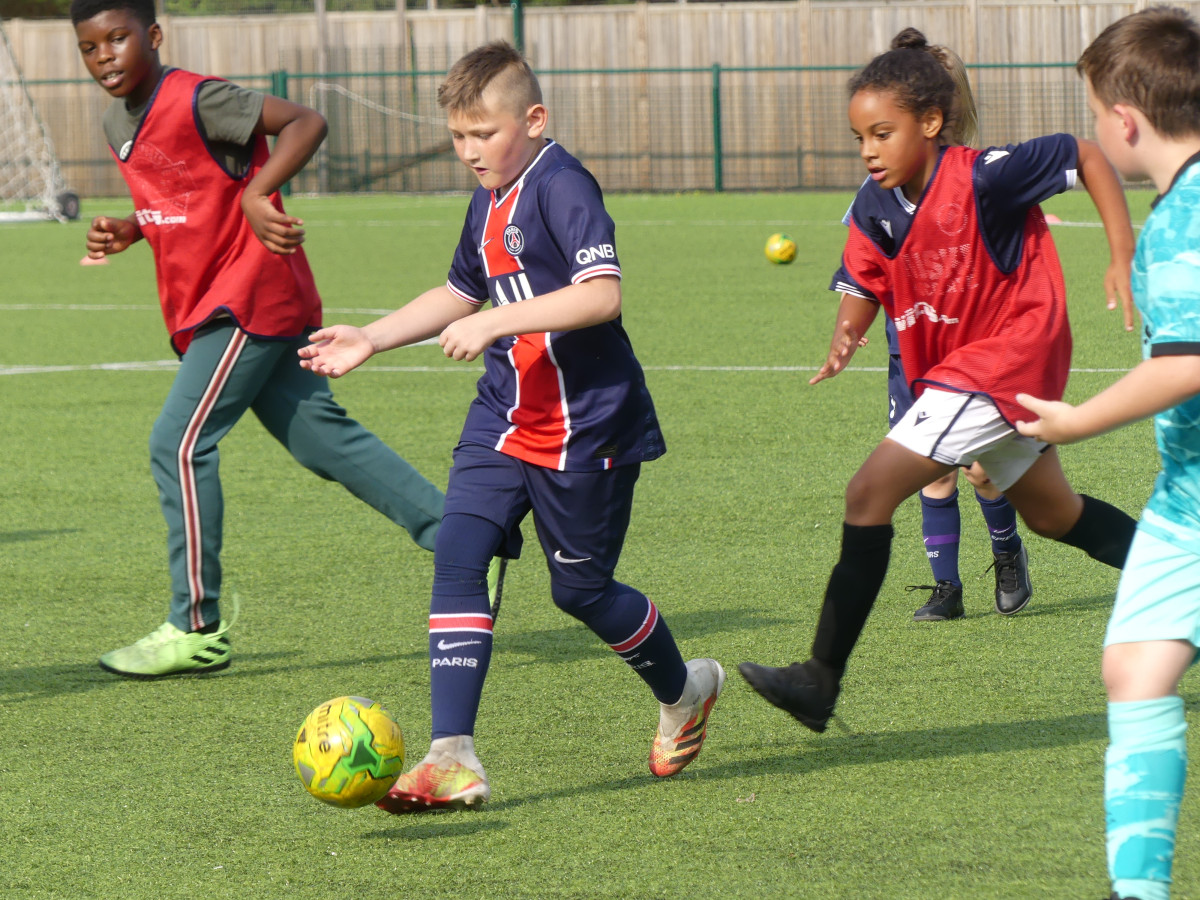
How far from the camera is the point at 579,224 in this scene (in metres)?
3.57

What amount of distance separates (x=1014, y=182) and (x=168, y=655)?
8.80ft

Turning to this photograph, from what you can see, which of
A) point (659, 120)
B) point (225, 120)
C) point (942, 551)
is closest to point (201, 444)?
point (225, 120)

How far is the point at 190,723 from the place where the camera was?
435cm

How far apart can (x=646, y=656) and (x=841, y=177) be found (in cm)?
2396

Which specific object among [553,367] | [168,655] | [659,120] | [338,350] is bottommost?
[659,120]

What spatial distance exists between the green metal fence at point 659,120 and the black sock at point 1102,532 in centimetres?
2255

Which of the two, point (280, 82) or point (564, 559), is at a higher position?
point (564, 559)

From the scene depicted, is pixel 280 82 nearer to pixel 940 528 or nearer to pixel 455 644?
pixel 940 528

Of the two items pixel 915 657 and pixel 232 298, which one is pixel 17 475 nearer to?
pixel 232 298

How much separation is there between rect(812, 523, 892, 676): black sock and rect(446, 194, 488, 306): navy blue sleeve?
1.05m

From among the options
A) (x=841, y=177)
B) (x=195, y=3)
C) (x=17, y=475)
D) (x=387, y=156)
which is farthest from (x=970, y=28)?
(x=17, y=475)

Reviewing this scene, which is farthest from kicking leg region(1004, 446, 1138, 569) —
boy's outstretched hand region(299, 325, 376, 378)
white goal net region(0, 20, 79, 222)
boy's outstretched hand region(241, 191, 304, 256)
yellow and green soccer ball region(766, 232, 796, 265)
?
white goal net region(0, 20, 79, 222)

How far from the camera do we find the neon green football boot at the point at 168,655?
4754 millimetres

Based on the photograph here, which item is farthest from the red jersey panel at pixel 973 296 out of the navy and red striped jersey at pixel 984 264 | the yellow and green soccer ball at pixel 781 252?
the yellow and green soccer ball at pixel 781 252
